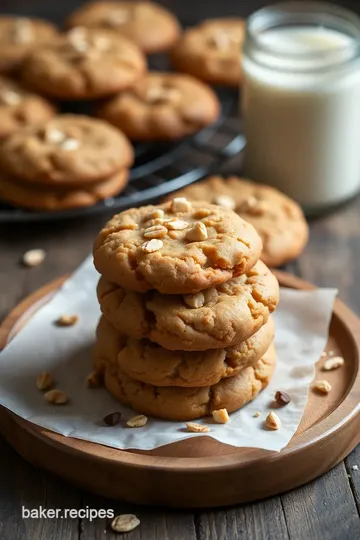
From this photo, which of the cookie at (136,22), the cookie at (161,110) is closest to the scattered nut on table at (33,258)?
the cookie at (161,110)

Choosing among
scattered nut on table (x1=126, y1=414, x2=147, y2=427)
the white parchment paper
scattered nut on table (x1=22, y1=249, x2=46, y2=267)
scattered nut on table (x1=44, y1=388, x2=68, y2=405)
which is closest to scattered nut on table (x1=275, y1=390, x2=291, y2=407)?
the white parchment paper

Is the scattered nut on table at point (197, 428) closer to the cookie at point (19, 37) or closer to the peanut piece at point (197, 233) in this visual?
the peanut piece at point (197, 233)

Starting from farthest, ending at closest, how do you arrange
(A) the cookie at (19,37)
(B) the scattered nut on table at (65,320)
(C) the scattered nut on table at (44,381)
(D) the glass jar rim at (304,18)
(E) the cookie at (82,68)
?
(A) the cookie at (19,37) < (E) the cookie at (82,68) < (D) the glass jar rim at (304,18) < (B) the scattered nut on table at (65,320) < (C) the scattered nut on table at (44,381)

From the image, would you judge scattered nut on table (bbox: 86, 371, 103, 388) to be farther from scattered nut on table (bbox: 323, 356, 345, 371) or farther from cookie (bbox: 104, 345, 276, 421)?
scattered nut on table (bbox: 323, 356, 345, 371)

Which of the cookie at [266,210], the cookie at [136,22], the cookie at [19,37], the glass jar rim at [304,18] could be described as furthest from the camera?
the cookie at [136,22]

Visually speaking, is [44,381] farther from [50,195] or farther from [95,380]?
[50,195]

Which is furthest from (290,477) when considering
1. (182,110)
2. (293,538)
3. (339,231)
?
(182,110)

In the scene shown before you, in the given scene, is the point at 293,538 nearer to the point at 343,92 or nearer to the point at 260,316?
the point at 260,316
